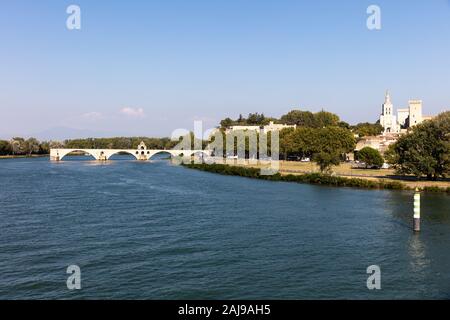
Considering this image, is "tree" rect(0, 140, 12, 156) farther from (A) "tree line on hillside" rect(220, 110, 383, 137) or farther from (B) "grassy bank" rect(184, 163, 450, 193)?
(B) "grassy bank" rect(184, 163, 450, 193)

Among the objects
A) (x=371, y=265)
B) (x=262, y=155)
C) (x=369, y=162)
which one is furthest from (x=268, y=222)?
(x=262, y=155)

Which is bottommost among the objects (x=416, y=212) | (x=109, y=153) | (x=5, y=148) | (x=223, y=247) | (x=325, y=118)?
(x=223, y=247)

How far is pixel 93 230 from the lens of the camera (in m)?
24.0

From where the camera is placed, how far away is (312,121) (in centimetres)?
13550

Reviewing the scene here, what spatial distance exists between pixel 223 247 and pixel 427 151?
3053cm

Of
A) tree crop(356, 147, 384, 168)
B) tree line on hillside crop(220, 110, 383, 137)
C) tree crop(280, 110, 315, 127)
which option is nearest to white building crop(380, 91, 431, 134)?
tree line on hillside crop(220, 110, 383, 137)

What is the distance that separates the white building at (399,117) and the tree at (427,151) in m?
83.9

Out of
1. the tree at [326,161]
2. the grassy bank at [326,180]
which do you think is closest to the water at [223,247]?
the grassy bank at [326,180]

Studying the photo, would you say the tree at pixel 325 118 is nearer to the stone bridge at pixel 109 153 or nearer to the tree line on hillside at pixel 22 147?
the stone bridge at pixel 109 153

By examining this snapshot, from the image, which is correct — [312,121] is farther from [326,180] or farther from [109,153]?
[326,180]

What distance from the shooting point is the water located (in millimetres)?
15414

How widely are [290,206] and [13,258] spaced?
18.3 metres

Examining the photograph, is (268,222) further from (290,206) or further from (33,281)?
(33,281)

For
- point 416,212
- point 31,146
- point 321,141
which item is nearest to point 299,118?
point 321,141
